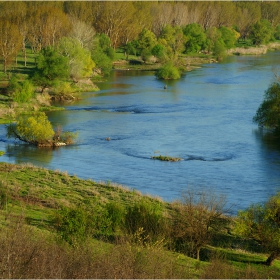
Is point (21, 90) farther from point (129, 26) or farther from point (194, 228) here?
point (129, 26)

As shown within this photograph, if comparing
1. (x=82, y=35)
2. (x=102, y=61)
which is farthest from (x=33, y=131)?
(x=82, y=35)

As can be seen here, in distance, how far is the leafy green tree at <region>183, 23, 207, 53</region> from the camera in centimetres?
9369

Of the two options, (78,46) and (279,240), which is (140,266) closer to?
(279,240)

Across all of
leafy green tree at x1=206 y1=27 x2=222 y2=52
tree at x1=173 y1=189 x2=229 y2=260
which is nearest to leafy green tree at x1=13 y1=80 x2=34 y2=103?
tree at x1=173 y1=189 x2=229 y2=260

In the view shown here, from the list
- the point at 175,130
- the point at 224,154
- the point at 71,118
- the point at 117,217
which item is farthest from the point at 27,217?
the point at 71,118

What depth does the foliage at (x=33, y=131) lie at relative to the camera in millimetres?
37875

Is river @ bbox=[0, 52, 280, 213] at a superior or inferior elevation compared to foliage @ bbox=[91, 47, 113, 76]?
A: inferior

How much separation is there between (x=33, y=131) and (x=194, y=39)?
5985 cm

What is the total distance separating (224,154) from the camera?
3569 centimetres

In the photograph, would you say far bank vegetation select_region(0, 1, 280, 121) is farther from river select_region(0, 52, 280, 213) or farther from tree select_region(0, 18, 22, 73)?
river select_region(0, 52, 280, 213)

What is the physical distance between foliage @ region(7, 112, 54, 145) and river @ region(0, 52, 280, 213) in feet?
2.37

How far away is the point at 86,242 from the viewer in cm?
1509

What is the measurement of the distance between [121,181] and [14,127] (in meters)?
11.7

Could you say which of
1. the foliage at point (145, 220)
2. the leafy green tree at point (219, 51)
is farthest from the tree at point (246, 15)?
the foliage at point (145, 220)
